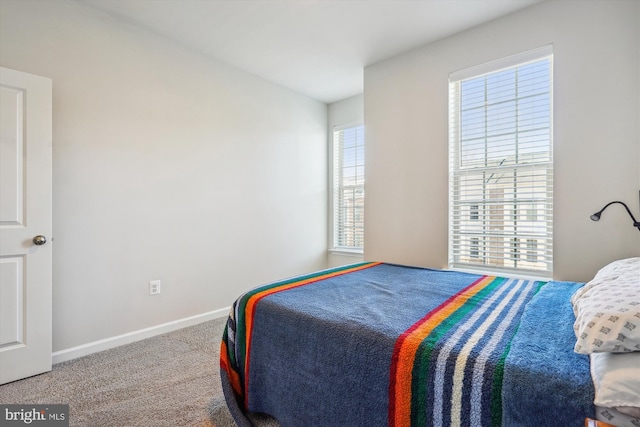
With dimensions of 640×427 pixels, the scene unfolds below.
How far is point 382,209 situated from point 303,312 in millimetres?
1994

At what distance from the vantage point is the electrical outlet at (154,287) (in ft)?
8.94

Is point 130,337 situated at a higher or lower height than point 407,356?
lower

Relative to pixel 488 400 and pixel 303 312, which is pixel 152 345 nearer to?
pixel 303 312

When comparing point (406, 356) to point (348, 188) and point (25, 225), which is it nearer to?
point (25, 225)

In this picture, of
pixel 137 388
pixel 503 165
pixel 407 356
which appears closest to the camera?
pixel 407 356

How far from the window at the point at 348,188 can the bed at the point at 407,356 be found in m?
2.28

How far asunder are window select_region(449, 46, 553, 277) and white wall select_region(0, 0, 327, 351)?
1.95 m

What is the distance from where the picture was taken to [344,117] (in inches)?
166

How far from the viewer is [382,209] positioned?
3.21m

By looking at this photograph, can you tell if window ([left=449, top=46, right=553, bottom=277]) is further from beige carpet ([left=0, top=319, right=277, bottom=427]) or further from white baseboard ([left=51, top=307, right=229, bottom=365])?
white baseboard ([left=51, top=307, right=229, bottom=365])

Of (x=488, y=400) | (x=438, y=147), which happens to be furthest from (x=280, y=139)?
(x=488, y=400)

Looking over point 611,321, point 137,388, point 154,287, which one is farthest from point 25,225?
point 611,321

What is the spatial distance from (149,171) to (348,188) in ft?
7.83

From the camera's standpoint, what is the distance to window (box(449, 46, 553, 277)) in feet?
7.76
